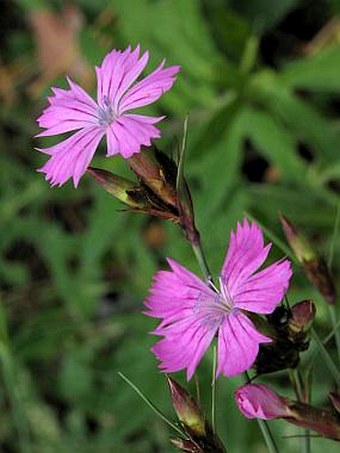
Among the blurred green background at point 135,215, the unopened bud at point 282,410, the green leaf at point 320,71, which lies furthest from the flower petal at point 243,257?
the green leaf at point 320,71

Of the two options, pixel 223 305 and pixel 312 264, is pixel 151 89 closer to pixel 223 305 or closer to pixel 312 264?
pixel 223 305

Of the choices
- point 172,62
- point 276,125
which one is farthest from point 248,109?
point 172,62

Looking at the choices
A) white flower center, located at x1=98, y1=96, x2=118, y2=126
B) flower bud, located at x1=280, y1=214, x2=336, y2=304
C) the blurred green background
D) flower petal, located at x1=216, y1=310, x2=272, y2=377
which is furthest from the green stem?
flower petal, located at x1=216, y1=310, x2=272, y2=377

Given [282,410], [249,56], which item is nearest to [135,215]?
[249,56]

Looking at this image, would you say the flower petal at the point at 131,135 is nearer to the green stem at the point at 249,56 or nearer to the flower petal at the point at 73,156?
the flower petal at the point at 73,156

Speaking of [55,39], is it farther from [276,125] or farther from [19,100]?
[276,125]
